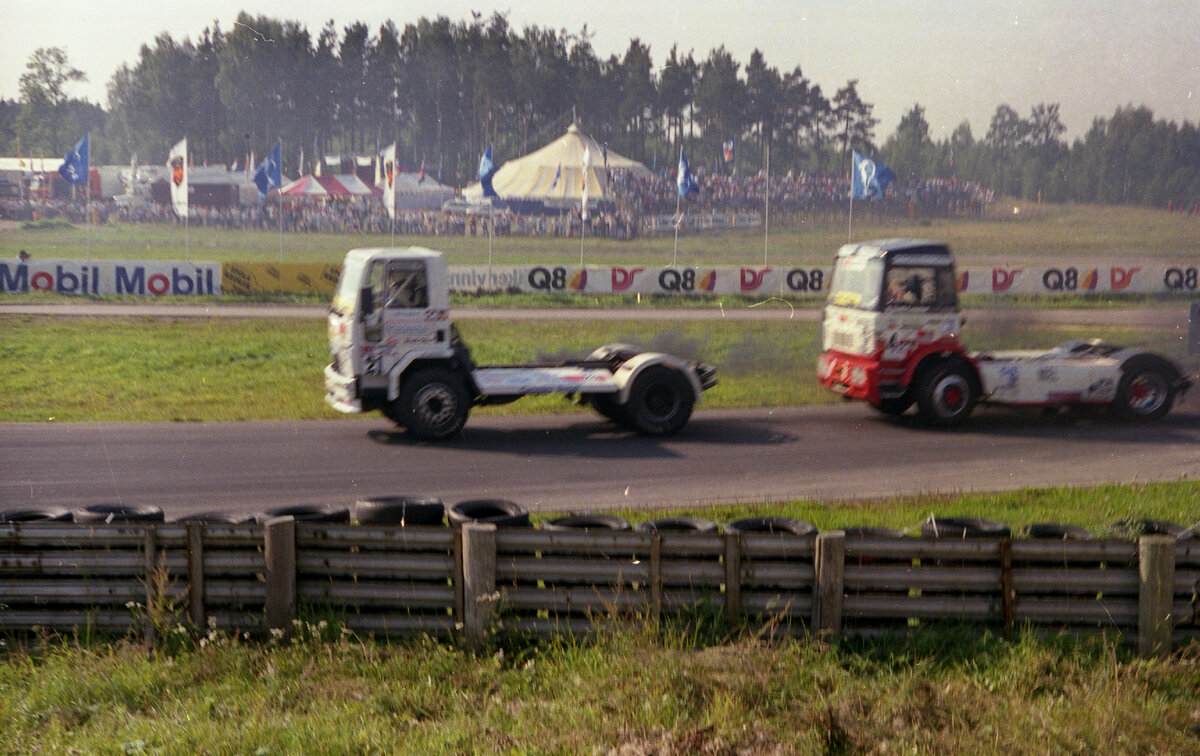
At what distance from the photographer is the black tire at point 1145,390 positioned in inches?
355

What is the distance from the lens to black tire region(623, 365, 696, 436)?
31.3 ft

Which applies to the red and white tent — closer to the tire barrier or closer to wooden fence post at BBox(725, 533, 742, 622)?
the tire barrier

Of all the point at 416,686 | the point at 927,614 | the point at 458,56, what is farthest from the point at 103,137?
the point at 927,614

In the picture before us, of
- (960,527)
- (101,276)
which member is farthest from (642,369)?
(101,276)

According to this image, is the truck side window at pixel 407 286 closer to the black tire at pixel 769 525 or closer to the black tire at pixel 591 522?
the black tire at pixel 591 522

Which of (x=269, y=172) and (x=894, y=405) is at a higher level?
(x=269, y=172)

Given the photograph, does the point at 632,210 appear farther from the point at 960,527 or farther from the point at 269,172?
the point at 960,527

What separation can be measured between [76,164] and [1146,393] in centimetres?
914

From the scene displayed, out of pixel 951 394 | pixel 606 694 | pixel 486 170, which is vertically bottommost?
pixel 606 694

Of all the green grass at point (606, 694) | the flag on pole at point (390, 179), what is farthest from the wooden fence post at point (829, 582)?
the flag on pole at point (390, 179)

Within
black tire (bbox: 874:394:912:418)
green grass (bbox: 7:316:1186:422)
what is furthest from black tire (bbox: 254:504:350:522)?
black tire (bbox: 874:394:912:418)

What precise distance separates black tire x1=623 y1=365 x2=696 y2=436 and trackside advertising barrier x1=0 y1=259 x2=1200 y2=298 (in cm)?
121

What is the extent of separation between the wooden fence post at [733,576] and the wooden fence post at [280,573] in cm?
273

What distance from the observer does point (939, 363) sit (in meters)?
9.33
